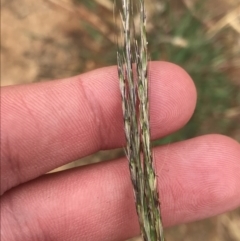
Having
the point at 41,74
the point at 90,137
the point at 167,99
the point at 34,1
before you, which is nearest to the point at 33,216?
the point at 90,137

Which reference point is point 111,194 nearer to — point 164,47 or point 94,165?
point 94,165

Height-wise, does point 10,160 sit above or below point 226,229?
above

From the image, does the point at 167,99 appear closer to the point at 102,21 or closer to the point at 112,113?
the point at 112,113

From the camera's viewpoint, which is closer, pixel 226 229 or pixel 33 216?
pixel 33 216

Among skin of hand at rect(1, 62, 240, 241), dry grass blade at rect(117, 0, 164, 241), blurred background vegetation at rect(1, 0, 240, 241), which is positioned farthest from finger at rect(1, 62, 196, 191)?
blurred background vegetation at rect(1, 0, 240, 241)

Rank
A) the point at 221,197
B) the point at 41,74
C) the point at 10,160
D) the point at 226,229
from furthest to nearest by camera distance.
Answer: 1. the point at 41,74
2. the point at 226,229
3. the point at 221,197
4. the point at 10,160

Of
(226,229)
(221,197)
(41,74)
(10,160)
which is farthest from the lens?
(41,74)
